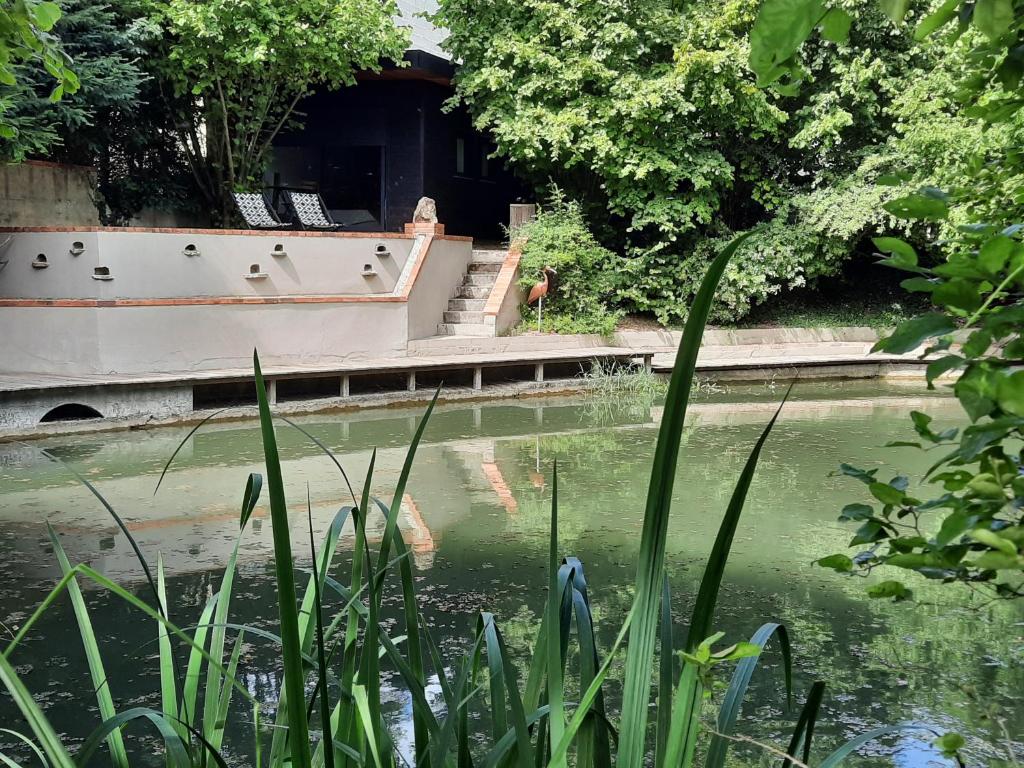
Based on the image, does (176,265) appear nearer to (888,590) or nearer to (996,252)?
(888,590)

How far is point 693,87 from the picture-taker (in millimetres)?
13383

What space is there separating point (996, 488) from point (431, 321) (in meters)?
11.6

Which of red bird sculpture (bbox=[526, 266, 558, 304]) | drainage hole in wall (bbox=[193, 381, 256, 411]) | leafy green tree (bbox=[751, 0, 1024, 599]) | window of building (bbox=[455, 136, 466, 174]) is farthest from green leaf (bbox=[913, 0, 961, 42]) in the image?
window of building (bbox=[455, 136, 466, 174])

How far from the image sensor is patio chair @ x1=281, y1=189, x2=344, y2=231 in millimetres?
13594

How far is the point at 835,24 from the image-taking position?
102cm

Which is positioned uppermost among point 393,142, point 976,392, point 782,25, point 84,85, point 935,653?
point 84,85

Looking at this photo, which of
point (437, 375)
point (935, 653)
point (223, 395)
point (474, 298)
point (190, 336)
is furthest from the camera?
point (474, 298)

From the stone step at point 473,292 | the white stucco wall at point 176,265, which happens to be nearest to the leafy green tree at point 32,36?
the white stucco wall at point 176,265

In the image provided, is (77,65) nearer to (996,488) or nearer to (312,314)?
(312,314)

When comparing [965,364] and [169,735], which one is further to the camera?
[169,735]

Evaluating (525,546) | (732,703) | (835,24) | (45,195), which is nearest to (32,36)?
(835,24)

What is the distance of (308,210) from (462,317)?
9.27 ft

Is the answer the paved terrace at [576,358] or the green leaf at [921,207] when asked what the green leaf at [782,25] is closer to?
the green leaf at [921,207]

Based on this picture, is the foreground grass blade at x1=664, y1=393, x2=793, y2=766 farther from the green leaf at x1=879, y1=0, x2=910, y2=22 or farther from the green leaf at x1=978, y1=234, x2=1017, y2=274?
the green leaf at x1=879, y1=0, x2=910, y2=22
